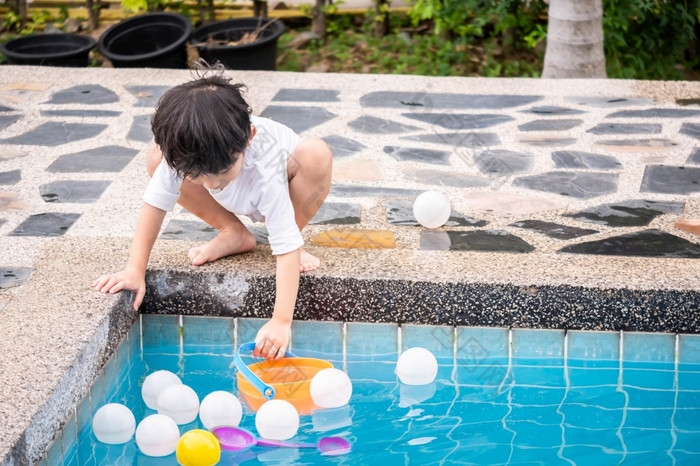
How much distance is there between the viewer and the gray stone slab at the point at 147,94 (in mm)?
4996

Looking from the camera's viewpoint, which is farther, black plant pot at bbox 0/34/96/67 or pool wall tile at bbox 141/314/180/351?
black plant pot at bbox 0/34/96/67

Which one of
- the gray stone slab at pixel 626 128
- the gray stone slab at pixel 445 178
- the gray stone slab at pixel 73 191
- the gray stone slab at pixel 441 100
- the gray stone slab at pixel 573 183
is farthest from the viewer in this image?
the gray stone slab at pixel 441 100

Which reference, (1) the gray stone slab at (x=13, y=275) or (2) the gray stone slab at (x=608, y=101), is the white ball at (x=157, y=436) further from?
(2) the gray stone slab at (x=608, y=101)

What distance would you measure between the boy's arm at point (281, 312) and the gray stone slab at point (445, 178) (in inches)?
55.2

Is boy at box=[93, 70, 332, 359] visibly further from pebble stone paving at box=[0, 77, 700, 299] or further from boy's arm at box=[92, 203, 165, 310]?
pebble stone paving at box=[0, 77, 700, 299]

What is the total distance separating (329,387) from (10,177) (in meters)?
2.12

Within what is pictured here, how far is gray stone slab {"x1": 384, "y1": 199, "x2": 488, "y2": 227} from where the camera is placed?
3461 mm

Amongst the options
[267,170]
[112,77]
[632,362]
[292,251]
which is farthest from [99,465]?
[112,77]

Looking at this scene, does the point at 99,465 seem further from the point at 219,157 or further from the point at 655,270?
the point at 655,270

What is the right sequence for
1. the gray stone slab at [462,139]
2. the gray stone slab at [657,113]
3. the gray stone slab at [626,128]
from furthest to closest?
the gray stone slab at [657,113]
the gray stone slab at [626,128]
the gray stone slab at [462,139]

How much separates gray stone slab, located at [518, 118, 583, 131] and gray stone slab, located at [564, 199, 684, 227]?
103 cm

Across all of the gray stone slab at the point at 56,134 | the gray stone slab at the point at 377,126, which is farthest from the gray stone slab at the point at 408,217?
the gray stone slab at the point at 56,134

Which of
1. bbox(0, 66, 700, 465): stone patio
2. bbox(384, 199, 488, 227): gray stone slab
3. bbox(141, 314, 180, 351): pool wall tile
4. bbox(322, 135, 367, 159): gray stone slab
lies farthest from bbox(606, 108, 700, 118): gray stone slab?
bbox(141, 314, 180, 351): pool wall tile

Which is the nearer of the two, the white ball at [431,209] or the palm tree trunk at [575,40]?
the white ball at [431,209]
